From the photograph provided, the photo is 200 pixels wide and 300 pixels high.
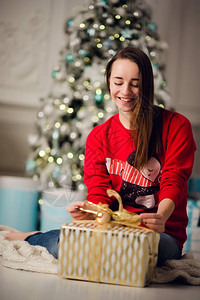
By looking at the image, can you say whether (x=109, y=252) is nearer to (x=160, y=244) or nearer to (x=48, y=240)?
(x=160, y=244)

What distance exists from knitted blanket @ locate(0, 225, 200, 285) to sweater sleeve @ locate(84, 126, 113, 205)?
0.68 feet

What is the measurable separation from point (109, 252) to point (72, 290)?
11 centimetres

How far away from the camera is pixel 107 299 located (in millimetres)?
904

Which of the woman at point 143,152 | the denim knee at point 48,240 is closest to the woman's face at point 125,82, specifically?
the woman at point 143,152

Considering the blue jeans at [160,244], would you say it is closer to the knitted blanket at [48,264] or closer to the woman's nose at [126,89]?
the knitted blanket at [48,264]

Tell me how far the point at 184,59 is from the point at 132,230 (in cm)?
232

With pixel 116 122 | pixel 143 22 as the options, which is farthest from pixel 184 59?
pixel 116 122

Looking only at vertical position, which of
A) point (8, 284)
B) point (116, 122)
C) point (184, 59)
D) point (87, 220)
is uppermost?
point (184, 59)

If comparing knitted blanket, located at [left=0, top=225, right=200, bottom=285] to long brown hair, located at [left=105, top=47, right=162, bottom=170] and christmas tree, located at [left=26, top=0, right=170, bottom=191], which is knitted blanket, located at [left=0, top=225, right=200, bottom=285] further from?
christmas tree, located at [left=26, top=0, right=170, bottom=191]

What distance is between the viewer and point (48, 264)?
115 centimetres

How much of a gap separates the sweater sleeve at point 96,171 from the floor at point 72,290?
27 cm

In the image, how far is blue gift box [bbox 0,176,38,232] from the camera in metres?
2.03

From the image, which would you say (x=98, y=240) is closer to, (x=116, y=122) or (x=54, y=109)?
(x=116, y=122)

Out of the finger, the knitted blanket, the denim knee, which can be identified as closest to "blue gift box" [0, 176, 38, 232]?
the denim knee
